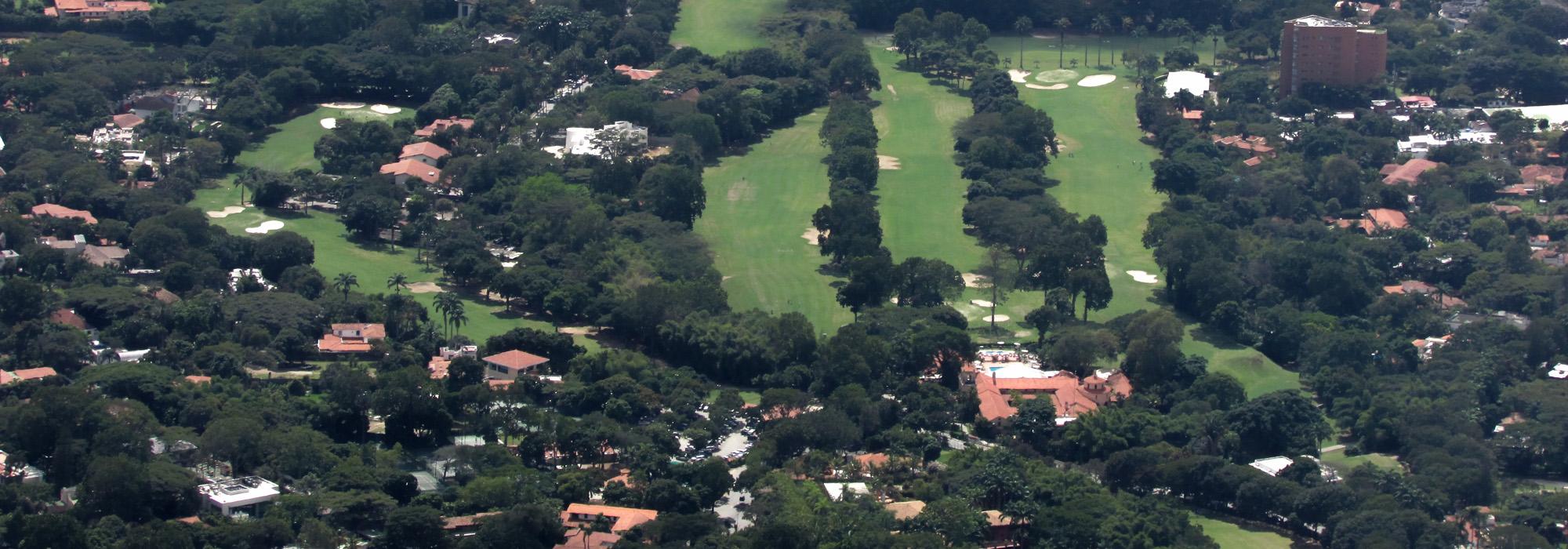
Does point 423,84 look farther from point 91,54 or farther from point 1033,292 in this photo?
point 1033,292

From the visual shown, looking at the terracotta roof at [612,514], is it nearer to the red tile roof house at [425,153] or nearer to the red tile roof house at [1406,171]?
the red tile roof house at [425,153]

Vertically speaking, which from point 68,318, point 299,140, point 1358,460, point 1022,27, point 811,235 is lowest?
point 1358,460

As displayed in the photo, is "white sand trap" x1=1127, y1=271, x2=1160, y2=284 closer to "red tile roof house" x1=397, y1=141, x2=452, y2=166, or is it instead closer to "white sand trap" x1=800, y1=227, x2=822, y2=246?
"white sand trap" x1=800, y1=227, x2=822, y2=246

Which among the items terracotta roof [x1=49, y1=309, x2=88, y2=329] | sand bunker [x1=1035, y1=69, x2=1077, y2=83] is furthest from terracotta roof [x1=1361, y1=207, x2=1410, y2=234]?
terracotta roof [x1=49, y1=309, x2=88, y2=329]

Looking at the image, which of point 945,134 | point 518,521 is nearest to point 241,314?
point 518,521

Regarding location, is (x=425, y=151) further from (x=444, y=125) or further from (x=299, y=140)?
(x=299, y=140)

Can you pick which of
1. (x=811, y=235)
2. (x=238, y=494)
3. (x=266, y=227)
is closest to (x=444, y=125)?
(x=266, y=227)

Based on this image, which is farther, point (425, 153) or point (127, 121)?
point (127, 121)
